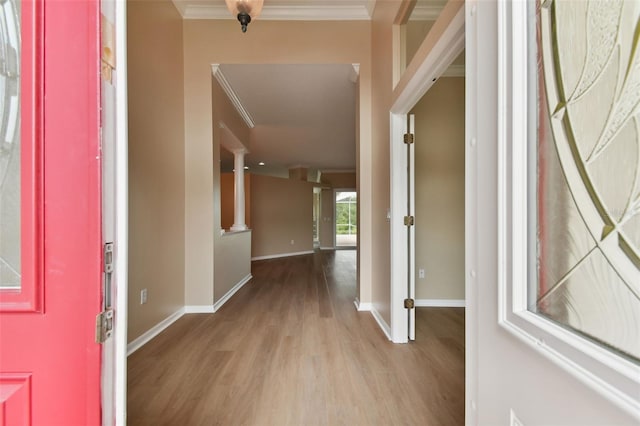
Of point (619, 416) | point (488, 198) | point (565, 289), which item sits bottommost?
point (619, 416)

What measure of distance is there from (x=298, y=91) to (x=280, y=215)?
14.4 ft

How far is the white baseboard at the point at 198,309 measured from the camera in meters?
2.93

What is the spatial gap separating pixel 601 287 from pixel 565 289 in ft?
0.26

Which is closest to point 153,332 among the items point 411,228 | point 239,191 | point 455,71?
point 411,228

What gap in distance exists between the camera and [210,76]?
300cm

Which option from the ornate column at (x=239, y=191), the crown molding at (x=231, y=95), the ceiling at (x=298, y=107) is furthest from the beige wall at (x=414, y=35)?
the ornate column at (x=239, y=191)

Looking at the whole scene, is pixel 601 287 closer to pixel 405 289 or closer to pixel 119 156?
pixel 119 156

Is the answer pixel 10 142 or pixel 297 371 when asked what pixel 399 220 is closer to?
pixel 297 371

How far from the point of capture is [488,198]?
2.46ft

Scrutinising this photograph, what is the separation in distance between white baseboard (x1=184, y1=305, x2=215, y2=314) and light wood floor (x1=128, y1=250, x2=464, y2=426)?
79mm

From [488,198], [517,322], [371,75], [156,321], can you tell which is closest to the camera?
[517,322]

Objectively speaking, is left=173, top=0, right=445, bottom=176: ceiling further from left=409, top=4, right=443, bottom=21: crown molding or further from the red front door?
the red front door

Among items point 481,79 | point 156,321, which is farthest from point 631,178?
point 156,321

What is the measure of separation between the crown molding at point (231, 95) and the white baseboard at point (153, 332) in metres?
2.79
